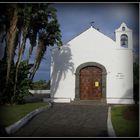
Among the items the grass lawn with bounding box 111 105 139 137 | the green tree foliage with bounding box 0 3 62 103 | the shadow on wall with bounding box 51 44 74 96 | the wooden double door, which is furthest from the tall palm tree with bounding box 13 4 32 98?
the grass lawn with bounding box 111 105 139 137

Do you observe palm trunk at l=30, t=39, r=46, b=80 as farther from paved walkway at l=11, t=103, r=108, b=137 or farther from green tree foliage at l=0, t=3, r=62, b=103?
paved walkway at l=11, t=103, r=108, b=137

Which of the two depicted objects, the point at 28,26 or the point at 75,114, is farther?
the point at 28,26

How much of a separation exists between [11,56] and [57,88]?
4.91 metres

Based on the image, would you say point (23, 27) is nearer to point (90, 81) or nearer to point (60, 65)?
point (60, 65)

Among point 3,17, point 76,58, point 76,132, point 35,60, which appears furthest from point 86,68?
point 76,132

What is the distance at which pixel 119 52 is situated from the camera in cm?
1789

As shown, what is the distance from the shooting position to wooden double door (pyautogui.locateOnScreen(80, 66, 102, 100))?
18.0m

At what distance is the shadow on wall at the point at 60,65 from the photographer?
18.2 metres

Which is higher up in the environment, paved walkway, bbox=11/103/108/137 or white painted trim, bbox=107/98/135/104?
white painted trim, bbox=107/98/135/104

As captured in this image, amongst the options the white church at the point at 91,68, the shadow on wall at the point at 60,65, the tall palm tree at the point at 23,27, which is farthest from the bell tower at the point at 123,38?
the tall palm tree at the point at 23,27

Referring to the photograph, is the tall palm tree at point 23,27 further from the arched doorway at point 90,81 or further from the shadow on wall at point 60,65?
the arched doorway at point 90,81

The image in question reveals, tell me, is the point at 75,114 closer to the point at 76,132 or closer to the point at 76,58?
the point at 76,132

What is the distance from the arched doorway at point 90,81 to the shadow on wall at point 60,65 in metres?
0.64

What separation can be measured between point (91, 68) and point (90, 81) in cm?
75
